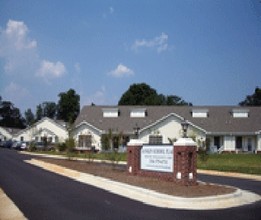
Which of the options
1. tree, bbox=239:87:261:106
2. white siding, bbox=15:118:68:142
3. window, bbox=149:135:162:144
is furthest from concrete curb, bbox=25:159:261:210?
tree, bbox=239:87:261:106

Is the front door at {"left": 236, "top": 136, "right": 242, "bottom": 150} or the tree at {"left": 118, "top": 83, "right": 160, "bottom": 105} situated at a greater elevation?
the tree at {"left": 118, "top": 83, "right": 160, "bottom": 105}

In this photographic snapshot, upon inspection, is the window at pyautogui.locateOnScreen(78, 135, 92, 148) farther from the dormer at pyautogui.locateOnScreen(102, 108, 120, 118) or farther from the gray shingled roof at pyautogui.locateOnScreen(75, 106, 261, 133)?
the dormer at pyautogui.locateOnScreen(102, 108, 120, 118)

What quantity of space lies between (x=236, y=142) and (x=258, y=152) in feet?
9.20

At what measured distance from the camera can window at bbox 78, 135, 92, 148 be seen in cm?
5556

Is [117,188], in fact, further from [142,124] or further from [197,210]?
[142,124]

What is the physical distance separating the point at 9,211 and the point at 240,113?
47310 millimetres

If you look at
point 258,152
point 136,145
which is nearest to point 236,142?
point 258,152

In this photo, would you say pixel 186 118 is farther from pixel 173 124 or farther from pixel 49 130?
pixel 49 130

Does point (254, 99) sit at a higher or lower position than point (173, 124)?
higher

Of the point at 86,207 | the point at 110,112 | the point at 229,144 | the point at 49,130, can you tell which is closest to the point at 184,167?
the point at 86,207

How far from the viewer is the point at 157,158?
20.3m

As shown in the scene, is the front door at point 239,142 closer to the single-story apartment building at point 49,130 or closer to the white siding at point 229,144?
the white siding at point 229,144

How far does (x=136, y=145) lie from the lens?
22016mm

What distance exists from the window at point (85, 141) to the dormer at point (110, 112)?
Answer: 434cm
